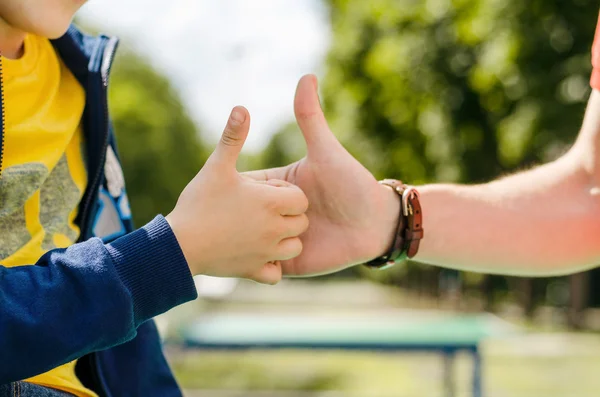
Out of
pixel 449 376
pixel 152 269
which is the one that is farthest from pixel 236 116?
pixel 449 376

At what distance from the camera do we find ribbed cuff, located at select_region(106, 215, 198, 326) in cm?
109

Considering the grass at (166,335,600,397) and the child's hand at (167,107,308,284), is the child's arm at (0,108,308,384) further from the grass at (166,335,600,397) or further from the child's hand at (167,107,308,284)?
the grass at (166,335,600,397)

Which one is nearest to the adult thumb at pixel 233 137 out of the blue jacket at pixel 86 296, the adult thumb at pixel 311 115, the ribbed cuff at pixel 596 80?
the blue jacket at pixel 86 296

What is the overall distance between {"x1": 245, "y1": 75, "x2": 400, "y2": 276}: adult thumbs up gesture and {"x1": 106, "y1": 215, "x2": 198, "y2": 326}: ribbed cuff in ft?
1.39

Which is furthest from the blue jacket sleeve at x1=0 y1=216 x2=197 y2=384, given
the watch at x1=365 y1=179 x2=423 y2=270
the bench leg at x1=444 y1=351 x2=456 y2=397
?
the bench leg at x1=444 y1=351 x2=456 y2=397

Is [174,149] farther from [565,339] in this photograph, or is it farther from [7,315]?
[7,315]

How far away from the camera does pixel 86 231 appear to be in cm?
153

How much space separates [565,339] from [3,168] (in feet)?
41.0

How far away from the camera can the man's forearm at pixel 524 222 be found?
1.75m

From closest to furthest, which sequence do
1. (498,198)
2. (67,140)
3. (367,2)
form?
(67,140) → (498,198) → (367,2)

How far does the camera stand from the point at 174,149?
37.9 meters

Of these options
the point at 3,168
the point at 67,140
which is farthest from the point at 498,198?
the point at 3,168

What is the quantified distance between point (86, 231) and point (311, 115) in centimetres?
52

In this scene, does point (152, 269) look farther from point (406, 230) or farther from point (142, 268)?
point (406, 230)
